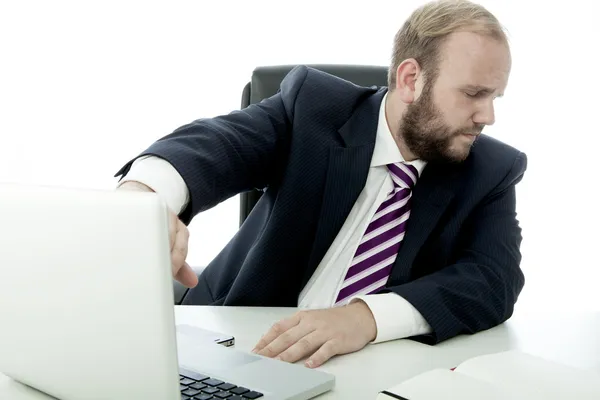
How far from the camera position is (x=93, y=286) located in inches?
25.5

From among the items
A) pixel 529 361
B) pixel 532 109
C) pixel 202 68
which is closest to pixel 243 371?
pixel 529 361

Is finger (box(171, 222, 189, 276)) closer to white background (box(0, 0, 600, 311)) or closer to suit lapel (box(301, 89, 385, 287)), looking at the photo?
suit lapel (box(301, 89, 385, 287))

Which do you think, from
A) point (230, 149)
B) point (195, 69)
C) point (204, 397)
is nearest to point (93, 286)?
point (204, 397)

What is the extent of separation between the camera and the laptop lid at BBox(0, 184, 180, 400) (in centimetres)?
62

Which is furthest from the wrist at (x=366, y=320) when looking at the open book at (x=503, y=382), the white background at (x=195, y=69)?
the white background at (x=195, y=69)

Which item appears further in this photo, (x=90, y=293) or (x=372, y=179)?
(x=372, y=179)

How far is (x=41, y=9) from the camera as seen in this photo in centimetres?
260

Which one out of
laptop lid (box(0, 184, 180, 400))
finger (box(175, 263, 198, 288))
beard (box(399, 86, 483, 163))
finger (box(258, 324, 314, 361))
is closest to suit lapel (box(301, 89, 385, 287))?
beard (box(399, 86, 483, 163))

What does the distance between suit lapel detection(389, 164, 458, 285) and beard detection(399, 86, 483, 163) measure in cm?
5

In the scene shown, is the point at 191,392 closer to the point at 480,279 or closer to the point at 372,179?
the point at 480,279

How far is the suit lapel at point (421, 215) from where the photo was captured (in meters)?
1.43

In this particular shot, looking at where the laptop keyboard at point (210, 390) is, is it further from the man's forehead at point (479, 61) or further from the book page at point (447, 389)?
the man's forehead at point (479, 61)

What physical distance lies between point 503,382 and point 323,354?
29 centimetres

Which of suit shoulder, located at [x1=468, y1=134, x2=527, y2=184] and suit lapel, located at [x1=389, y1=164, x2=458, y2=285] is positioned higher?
suit shoulder, located at [x1=468, y1=134, x2=527, y2=184]
